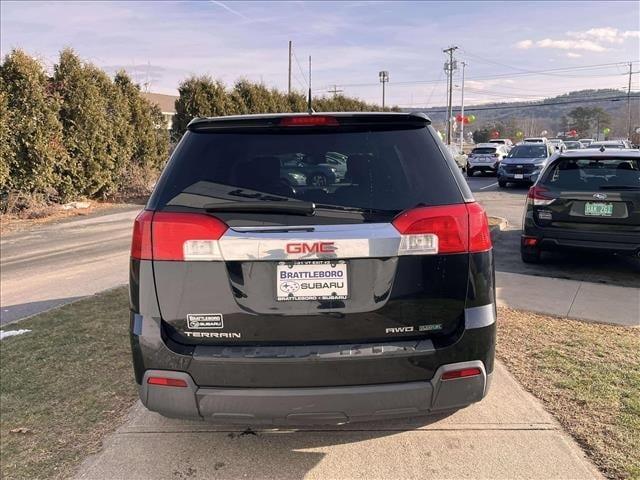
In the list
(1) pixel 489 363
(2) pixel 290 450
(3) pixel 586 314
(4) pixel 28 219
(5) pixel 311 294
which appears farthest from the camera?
(4) pixel 28 219

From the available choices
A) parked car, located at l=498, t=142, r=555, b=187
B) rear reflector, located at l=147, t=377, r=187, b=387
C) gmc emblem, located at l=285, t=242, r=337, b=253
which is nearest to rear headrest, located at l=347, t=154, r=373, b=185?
gmc emblem, located at l=285, t=242, r=337, b=253

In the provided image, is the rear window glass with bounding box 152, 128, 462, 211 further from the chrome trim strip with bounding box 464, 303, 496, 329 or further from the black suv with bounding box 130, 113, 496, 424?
the chrome trim strip with bounding box 464, 303, 496, 329

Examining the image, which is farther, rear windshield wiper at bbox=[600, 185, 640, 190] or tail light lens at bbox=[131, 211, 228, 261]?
rear windshield wiper at bbox=[600, 185, 640, 190]

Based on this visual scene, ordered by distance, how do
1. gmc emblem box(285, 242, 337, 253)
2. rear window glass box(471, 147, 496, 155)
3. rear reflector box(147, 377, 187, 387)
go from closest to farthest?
1. gmc emblem box(285, 242, 337, 253)
2. rear reflector box(147, 377, 187, 387)
3. rear window glass box(471, 147, 496, 155)

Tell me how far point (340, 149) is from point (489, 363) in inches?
50.4

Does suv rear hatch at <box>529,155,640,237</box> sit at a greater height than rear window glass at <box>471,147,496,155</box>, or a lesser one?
lesser

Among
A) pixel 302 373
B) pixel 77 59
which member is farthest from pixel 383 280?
pixel 77 59

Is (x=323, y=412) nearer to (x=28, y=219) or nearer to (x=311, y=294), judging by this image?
(x=311, y=294)

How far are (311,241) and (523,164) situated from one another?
69.1ft

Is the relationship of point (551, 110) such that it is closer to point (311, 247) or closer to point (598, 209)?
point (598, 209)

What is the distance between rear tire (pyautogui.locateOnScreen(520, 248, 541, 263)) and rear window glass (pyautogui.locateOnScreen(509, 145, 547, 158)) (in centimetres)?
1597

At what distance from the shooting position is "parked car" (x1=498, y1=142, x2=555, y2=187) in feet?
70.2

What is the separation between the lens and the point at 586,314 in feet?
17.7

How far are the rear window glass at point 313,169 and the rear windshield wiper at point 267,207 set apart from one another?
0.04 metres
